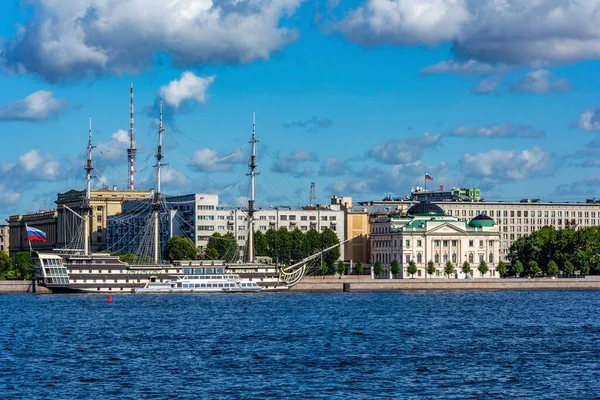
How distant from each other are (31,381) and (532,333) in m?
35.5

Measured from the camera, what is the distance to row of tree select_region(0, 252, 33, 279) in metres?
172

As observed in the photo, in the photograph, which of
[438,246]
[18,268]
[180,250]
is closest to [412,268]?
[438,246]

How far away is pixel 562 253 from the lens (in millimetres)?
186125

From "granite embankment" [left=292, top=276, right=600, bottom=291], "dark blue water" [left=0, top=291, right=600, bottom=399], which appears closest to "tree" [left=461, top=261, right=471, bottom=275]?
"granite embankment" [left=292, top=276, right=600, bottom=291]

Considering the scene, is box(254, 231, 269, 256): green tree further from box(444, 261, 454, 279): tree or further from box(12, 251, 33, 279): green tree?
box(12, 251, 33, 279): green tree

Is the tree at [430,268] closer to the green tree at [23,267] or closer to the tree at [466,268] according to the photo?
the tree at [466,268]

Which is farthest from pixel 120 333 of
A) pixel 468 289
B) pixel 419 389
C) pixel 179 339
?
pixel 468 289

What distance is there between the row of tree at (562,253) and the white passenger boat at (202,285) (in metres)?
55.6

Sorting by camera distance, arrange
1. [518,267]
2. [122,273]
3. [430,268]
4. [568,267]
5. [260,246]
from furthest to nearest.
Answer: [430,268] < [518,267] < [568,267] < [260,246] < [122,273]

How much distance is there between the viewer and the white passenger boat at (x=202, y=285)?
5566 inches

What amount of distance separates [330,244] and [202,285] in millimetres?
49317

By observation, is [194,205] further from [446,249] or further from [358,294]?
[358,294]

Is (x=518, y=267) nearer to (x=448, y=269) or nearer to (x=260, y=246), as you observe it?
(x=448, y=269)

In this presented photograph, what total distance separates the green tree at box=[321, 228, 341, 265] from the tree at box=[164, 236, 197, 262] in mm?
19744
